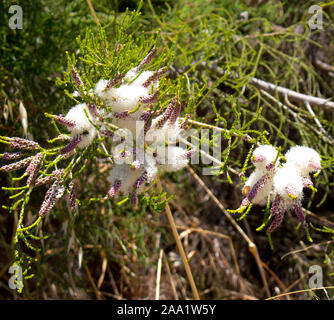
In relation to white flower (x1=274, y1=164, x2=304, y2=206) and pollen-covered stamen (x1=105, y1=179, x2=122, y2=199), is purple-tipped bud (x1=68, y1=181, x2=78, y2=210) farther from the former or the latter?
white flower (x1=274, y1=164, x2=304, y2=206)

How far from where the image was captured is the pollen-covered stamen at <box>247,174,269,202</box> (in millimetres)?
598

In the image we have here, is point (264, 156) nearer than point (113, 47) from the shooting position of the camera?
Yes

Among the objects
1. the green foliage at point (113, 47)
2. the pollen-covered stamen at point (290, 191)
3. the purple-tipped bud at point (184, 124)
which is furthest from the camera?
the green foliage at point (113, 47)

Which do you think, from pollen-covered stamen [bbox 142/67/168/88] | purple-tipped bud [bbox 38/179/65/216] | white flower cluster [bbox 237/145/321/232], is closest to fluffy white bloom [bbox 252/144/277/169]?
white flower cluster [bbox 237/145/321/232]

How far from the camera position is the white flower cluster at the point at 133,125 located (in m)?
0.62

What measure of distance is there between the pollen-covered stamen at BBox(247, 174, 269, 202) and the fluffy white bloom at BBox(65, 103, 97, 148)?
29cm

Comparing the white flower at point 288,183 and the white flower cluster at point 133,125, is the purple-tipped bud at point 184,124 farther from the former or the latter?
the white flower at point 288,183

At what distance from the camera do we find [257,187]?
0.60 meters

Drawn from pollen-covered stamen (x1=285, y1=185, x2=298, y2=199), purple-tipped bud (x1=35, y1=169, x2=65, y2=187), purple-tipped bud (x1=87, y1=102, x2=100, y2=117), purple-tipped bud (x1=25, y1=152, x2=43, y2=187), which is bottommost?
pollen-covered stamen (x1=285, y1=185, x2=298, y2=199)

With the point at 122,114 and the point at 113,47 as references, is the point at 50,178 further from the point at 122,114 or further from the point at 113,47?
the point at 113,47

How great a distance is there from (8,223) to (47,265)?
275 millimetres

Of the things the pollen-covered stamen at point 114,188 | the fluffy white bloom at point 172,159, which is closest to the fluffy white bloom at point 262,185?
the fluffy white bloom at point 172,159

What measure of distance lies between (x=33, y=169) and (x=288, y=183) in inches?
17.1

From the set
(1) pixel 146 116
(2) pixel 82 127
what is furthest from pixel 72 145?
(1) pixel 146 116
